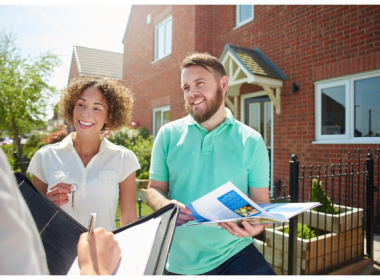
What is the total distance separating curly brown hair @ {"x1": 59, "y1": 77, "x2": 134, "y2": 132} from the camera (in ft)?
7.27

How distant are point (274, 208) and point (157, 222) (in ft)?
2.71

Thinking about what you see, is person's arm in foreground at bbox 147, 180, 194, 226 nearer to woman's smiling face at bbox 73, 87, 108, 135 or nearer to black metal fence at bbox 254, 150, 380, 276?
woman's smiling face at bbox 73, 87, 108, 135

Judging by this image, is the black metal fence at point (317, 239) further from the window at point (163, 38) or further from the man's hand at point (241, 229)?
the window at point (163, 38)

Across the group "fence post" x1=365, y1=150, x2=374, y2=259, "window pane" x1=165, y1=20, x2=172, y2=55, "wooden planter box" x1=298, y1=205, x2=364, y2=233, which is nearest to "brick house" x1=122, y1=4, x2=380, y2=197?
"window pane" x1=165, y1=20, x2=172, y2=55

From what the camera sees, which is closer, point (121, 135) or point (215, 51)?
point (215, 51)

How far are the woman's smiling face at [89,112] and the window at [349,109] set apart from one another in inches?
184

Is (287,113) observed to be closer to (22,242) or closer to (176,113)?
(176,113)

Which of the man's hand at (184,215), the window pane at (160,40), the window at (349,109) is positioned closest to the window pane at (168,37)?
the window pane at (160,40)

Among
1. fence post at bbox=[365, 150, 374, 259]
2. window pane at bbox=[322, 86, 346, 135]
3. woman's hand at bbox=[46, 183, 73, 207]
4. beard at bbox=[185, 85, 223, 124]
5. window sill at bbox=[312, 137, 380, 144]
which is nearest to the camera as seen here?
woman's hand at bbox=[46, 183, 73, 207]

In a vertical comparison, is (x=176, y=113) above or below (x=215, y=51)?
below

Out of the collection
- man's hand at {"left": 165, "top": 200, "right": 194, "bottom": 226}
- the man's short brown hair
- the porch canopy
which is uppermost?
the porch canopy

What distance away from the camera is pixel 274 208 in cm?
154
